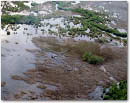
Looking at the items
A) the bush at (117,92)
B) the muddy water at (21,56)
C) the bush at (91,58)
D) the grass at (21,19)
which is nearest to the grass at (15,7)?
the grass at (21,19)

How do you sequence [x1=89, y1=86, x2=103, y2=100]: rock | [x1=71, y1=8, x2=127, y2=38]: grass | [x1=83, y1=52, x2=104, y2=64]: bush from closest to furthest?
[x1=89, y1=86, x2=103, y2=100]: rock < [x1=83, y1=52, x2=104, y2=64]: bush < [x1=71, y1=8, x2=127, y2=38]: grass

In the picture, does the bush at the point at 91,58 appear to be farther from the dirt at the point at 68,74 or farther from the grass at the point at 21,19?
the grass at the point at 21,19

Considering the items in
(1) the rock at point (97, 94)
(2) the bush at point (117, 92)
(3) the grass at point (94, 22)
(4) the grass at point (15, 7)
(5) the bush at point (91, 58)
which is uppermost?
(4) the grass at point (15, 7)

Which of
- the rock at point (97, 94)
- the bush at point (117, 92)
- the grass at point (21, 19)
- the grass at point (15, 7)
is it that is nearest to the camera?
the bush at point (117, 92)

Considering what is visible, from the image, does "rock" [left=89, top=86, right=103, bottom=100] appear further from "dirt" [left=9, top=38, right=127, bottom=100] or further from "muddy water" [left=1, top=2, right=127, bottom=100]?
"muddy water" [left=1, top=2, right=127, bottom=100]

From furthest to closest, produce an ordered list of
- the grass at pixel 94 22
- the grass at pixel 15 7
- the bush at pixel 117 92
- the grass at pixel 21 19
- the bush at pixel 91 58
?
the grass at pixel 94 22 → the grass at pixel 15 7 → the grass at pixel 21 19 → the bush at pixel 91 58 → the bush at pixel 117 92

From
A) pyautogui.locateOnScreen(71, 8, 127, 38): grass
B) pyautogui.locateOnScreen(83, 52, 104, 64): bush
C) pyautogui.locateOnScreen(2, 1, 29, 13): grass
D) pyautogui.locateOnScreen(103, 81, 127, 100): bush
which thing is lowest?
pyautogui.locateOnScreen(103, 81, 127, 100): bush

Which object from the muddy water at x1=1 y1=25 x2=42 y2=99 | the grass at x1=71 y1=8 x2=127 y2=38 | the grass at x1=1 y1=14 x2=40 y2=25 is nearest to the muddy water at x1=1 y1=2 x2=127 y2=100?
the muddy water at x1=1 y1=25 x2=42 y2=99

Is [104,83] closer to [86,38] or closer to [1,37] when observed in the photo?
[86,38]

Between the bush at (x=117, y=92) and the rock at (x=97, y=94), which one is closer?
the bush at (x=117, y=92)
